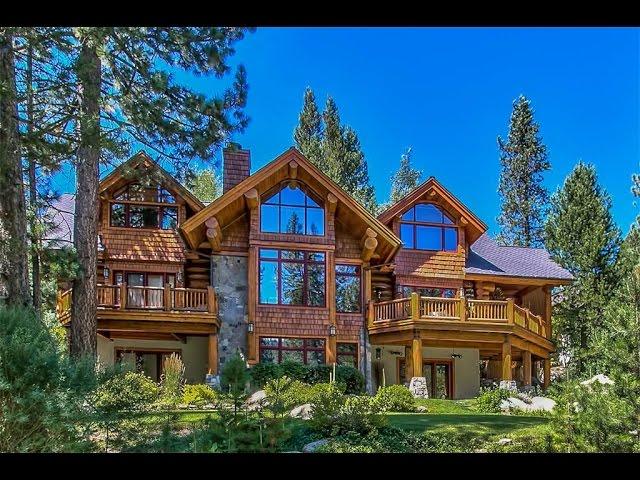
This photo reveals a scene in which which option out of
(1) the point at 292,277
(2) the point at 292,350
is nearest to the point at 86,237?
(1) the point at 292,277

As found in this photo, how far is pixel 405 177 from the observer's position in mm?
30141

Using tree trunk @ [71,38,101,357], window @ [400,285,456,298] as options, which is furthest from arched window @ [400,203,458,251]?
tree trunk @ [71,38,101,357]

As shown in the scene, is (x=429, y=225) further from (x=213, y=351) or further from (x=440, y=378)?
(x=213, y=351)

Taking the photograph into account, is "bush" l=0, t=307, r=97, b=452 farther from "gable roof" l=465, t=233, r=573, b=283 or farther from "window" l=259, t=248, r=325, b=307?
"gable roof" l=465, t=233, r=573, b=283

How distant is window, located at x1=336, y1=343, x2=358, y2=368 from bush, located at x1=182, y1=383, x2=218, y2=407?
4154 mm

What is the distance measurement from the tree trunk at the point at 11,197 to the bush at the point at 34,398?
218cm

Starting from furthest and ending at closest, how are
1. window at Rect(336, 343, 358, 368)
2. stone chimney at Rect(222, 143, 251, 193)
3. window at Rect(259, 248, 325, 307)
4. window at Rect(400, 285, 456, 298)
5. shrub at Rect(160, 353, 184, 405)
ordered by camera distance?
window at Rect(400, 285, 456, 298) → stone chimney at Rect(222, 143, 251, 193) → window at Rect(336, 343, 358, 368) → window at Rect(259, 248, 325, 307) → shrub at Rect(160, 353, 184, 405)

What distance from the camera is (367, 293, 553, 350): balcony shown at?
15002 millimetres

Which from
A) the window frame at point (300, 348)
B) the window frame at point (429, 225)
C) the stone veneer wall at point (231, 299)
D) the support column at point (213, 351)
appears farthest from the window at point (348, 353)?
the window frame at point (429, 225)

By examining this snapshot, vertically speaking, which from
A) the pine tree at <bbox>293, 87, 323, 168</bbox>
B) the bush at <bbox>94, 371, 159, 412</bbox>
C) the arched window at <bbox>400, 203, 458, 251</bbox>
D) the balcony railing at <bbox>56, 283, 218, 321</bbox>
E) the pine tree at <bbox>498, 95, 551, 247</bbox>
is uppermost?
the pine tree at <bbox>293, 87, 323, 168</bbox>

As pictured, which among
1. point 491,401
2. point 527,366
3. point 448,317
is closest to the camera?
point 491,401

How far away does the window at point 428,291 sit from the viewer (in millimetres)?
17188

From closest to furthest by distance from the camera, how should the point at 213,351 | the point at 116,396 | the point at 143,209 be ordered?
1. the point at 116,396
2. the point at 213,351
3. the point at 143,209

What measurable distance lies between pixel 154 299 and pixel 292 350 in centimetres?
328
